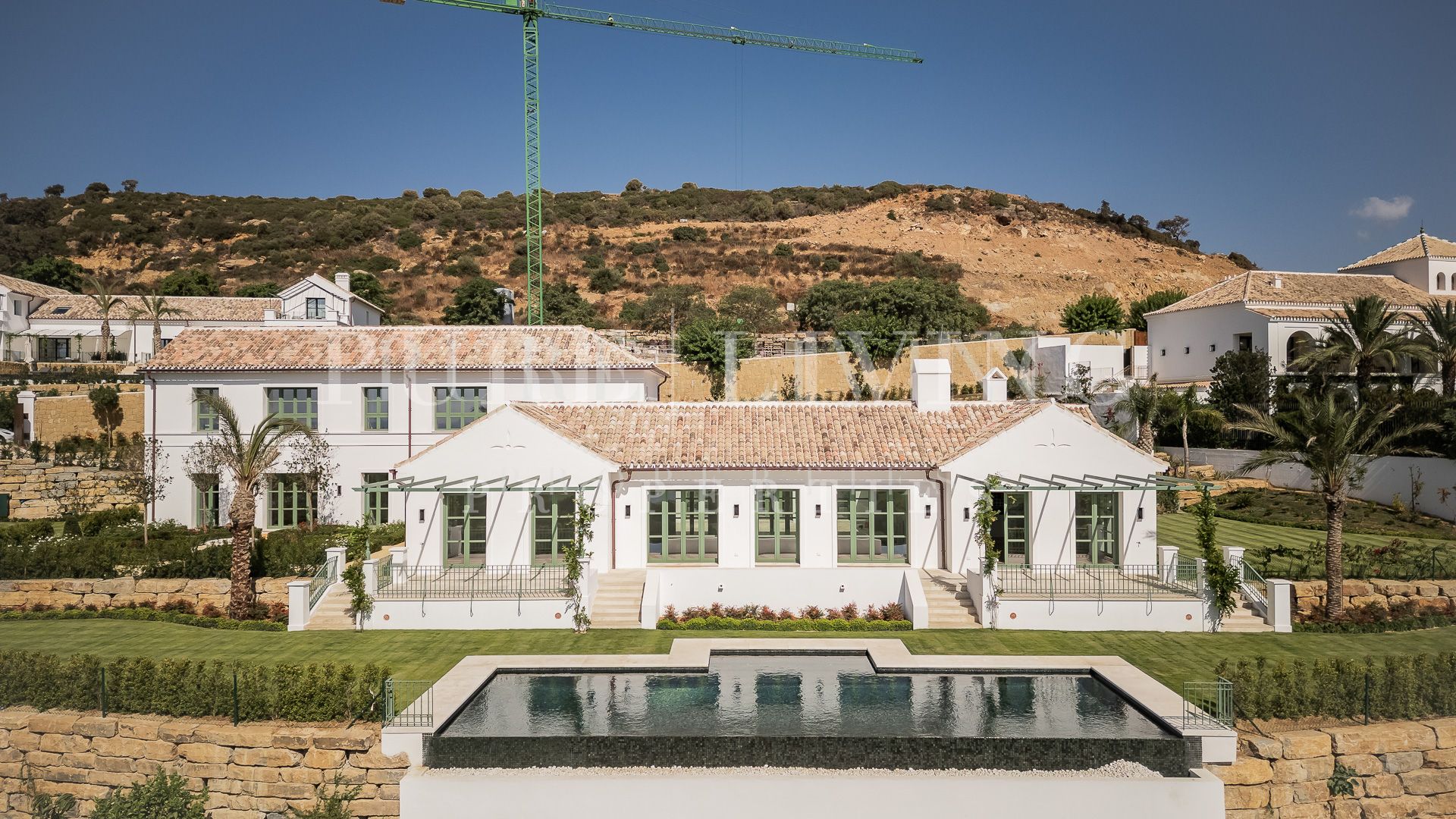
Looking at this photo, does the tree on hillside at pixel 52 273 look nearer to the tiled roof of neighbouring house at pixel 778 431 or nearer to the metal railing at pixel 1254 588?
the tiled roof of neighbouring house at pixel 778 431

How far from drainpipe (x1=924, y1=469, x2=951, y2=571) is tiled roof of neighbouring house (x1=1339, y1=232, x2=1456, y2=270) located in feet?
132

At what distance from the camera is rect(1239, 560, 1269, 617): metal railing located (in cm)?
2148

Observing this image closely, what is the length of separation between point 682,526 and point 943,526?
6732mm

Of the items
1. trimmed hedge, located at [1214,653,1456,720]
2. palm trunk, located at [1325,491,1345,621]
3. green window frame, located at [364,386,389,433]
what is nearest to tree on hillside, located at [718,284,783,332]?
green window frame, located at [364,386,389,433]

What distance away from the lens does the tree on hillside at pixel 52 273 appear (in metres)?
66.9

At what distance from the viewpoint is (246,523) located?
22688 millimetres

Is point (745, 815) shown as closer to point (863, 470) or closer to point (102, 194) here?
point (863, 470)

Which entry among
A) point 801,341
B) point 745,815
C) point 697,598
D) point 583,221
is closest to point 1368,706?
point 745,815

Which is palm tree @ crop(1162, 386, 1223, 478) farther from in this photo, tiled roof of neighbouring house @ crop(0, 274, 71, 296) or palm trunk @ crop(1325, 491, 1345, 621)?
tiled roof of neighbouring house @ crop(0, 274, 71, 296)

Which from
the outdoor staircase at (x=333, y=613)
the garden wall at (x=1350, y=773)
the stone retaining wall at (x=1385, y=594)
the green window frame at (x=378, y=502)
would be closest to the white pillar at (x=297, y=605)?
the outdoor staircase at (x=333, y=613)

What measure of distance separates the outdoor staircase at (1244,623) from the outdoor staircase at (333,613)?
20207 millimetres

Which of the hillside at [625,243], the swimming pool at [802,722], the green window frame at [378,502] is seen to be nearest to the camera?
the swimming pool at [802,722]

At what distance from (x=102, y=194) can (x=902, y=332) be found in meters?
87.2

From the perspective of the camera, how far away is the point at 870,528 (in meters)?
24.0
